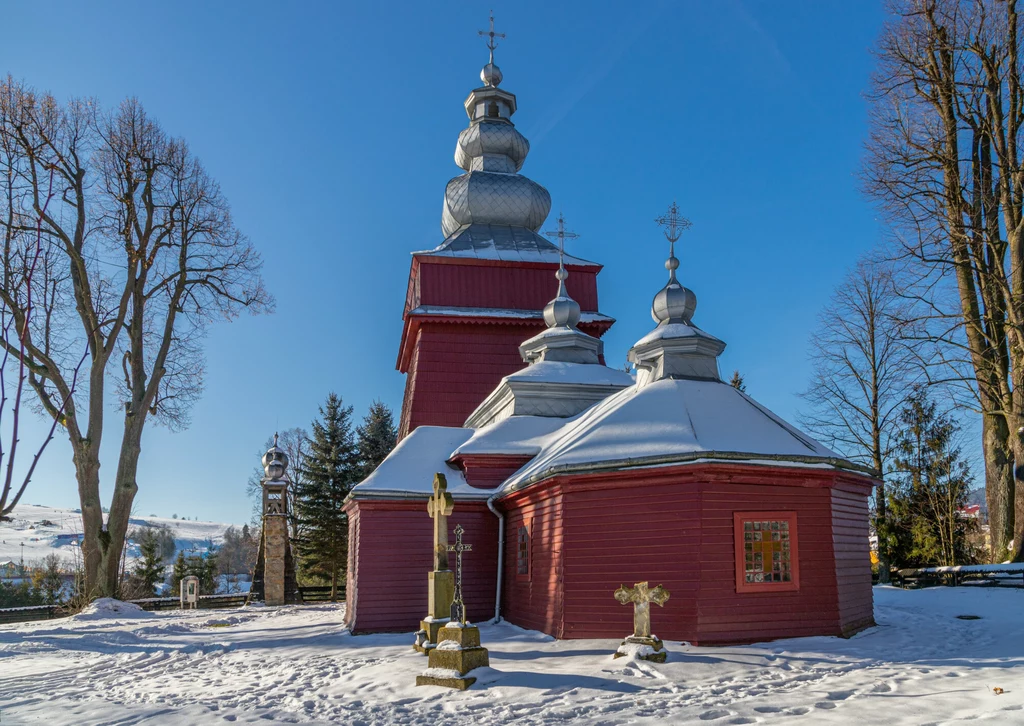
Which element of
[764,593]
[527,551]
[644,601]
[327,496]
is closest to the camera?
[644,601]

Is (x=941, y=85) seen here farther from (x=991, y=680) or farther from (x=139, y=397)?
(x=139, y=397)

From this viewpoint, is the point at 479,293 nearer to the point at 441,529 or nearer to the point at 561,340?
the point at 561,340

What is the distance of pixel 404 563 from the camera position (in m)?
15.4

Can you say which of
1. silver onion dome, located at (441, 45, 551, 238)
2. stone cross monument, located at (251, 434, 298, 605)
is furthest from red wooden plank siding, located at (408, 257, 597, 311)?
stone cross monument, located at (251, 434, 298, 605)

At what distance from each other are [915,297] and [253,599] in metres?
21.3

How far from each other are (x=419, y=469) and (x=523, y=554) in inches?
119

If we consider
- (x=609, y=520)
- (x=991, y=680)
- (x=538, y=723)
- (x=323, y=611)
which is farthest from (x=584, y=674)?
(x=323, y=611)

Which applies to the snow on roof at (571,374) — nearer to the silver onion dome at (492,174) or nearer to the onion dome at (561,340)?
the onion dome at (561,340)

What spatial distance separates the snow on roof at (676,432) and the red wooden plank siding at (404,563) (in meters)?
1.71

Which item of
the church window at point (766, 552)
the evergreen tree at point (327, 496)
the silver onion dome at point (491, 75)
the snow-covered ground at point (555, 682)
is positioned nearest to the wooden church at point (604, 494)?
the church window at point (766, 552)

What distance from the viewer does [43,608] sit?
77.4 ft

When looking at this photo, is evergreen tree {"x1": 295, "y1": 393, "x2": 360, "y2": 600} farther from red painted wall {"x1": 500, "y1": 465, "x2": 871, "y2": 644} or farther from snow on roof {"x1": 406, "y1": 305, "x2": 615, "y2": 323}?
red painted wall {"x1": 500, "y1": 465, "x2": 871, "y2": 644}

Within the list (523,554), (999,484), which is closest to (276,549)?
(523,554)

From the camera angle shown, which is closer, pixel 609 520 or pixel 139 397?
pixel 609 520
